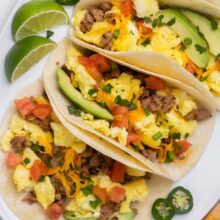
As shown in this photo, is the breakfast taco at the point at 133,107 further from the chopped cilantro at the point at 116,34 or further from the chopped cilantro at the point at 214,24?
the chopped cilantro at the point at 214,24

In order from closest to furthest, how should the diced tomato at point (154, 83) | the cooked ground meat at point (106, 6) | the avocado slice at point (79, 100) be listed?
the avocado slice at point (79, 100)
the diced tomato at point (154, 83)
the cooked ground meat at point (106, 6)

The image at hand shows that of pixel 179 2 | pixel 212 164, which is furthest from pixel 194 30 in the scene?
pixel 212 164

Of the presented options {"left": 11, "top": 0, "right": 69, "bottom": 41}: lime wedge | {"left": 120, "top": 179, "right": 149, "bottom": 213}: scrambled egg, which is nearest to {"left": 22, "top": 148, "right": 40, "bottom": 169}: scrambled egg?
{"left": 120, "top": 179, "right": 149, "bottom": 213}: scrambled egg

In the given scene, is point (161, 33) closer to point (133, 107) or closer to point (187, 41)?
point (187, 41)

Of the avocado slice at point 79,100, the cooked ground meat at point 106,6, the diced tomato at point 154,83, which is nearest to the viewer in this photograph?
the avocado slice at point 79,100

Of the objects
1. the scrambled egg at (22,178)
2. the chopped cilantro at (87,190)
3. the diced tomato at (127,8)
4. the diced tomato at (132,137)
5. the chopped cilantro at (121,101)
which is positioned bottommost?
the chopped cilantro at (87,190)

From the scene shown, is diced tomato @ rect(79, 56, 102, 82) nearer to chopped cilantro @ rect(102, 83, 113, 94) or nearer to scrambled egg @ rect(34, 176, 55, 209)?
chopped cilantro @ rect(102, 83, 113, 94)

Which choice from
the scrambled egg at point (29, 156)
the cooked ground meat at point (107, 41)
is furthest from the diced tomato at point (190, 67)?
the scrambled egg at point (29, 156)
